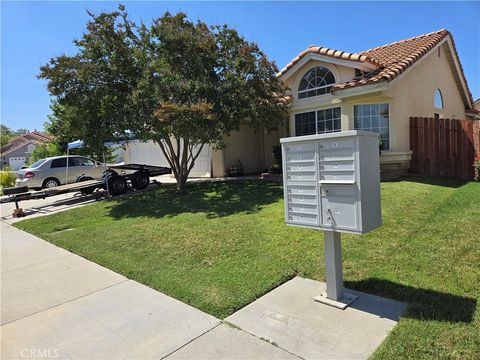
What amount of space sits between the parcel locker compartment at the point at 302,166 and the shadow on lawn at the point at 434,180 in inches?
330

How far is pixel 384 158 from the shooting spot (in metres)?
12.3

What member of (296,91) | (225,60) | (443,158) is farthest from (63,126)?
(443,158)

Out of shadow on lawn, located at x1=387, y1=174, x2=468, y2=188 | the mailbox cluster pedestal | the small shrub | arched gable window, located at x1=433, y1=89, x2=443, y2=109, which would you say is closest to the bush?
the small shrub

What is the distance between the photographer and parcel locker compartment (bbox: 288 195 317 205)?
3.77m

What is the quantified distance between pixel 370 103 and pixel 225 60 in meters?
5.30

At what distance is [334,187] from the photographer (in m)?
3.60

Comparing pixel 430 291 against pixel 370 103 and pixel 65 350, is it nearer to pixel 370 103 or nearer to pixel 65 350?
pixel 65 350

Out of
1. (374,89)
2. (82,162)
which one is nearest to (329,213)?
(374,89)

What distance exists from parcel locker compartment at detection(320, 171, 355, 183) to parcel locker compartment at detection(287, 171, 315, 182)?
4.9 inches

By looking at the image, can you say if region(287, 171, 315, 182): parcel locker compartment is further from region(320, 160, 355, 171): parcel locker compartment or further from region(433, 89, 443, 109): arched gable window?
region(433, 89, 443, 109): arched gable window

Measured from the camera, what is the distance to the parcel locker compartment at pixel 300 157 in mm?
3734

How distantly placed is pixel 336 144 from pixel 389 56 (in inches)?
494

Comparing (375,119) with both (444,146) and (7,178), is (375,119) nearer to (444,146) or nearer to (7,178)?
(444,146)

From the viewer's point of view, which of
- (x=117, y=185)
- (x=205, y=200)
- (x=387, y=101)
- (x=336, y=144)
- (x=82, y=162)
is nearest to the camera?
(x=336, y=144)
